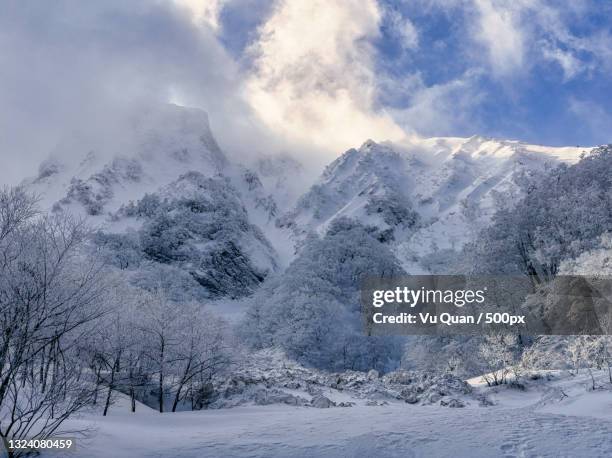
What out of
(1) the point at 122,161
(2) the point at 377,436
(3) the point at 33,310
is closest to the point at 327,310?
(2) the point at 377,436

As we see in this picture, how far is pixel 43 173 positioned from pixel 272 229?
319ft

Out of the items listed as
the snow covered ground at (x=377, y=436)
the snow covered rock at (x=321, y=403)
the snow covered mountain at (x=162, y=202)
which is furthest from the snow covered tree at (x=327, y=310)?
the snow covered mountain at (x=162, y=202)

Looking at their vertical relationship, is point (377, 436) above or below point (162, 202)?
below

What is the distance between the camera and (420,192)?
561 ft

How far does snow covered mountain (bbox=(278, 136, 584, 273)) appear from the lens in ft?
412

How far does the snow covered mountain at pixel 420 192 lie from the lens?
125 meters

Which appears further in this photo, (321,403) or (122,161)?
(122,161)

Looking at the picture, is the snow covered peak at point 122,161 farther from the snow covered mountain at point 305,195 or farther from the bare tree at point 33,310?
the bare tree at point 33,310

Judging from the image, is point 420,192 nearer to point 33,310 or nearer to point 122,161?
point 122,161

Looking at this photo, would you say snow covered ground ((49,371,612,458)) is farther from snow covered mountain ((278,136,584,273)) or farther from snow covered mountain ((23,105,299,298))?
snow covered mountain ((278,136,584,273))

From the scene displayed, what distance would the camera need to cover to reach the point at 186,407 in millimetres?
24219

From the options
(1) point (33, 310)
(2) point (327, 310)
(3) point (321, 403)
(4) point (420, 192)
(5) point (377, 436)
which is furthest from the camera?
(4) point (420, 192)

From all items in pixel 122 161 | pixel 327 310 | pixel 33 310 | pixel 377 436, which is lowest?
pixel 377 436

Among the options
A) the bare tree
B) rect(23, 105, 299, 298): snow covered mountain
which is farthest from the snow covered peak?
the bare tree
